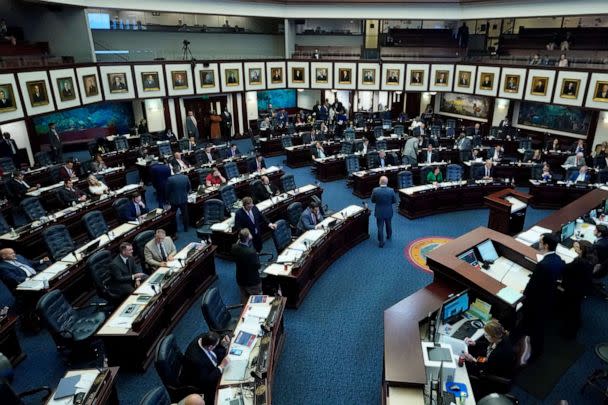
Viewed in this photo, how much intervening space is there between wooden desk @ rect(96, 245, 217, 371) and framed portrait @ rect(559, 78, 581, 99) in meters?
15.2

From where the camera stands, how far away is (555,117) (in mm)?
17922

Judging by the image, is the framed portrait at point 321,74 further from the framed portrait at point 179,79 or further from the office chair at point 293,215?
the office chair at point 293,215

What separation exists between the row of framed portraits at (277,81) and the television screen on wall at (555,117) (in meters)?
1.82

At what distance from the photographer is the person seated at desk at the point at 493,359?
15.6 ft

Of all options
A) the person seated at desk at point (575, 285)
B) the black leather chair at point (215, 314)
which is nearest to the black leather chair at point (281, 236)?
the black leather chair at point (215, 314)

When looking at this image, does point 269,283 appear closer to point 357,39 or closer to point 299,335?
point 299,335

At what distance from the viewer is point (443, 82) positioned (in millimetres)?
19797

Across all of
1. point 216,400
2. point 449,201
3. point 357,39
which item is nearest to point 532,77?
point 449,201

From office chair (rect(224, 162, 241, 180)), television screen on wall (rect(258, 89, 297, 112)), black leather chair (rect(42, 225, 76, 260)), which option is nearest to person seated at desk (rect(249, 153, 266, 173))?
office chair (rect(224, 162, 241, 180))

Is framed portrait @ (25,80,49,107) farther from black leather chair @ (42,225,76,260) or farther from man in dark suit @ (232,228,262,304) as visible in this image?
man in dark suit @ (232,228,262,304)

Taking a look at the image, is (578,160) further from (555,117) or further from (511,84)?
(555,117)

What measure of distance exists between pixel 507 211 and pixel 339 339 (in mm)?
5587

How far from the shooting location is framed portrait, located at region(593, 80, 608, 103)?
14.6m

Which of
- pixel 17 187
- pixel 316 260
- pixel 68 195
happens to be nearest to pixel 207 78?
pixel 17 187
